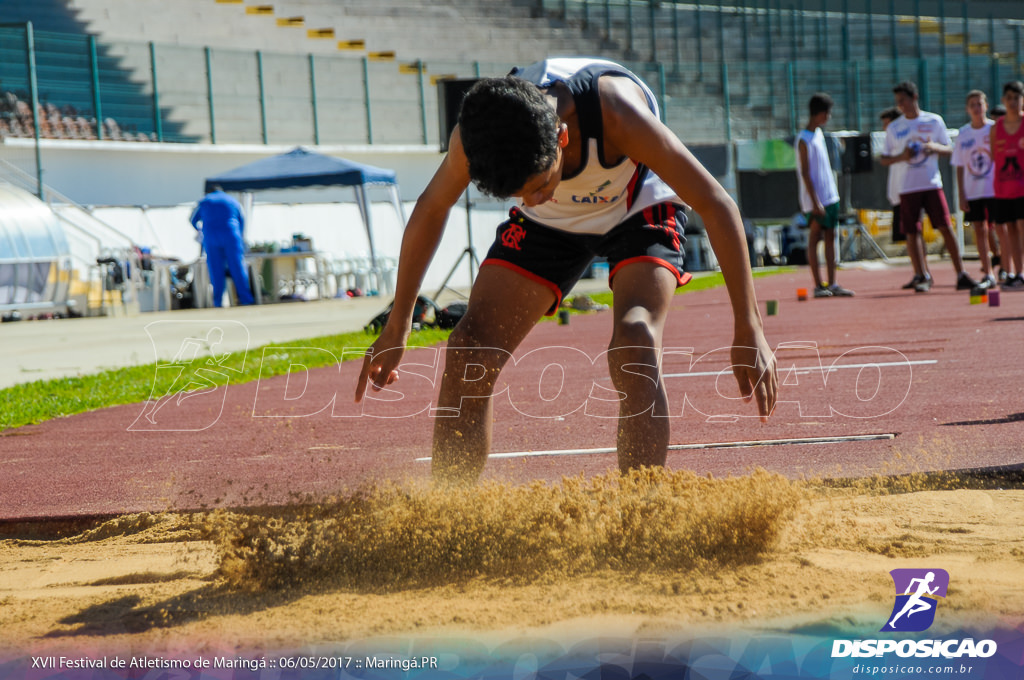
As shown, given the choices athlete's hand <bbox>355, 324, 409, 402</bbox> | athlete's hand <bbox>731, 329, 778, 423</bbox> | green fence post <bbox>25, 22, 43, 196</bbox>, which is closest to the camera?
athlete's hand <bbox>731, 329, 778, 423</bbox>

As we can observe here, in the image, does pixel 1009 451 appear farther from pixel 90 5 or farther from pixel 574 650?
pixel 90 5

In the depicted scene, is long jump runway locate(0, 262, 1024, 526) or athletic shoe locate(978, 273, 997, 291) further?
athletic shoe locate(978, 273, 997, 291)

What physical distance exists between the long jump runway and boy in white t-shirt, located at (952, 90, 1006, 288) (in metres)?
3.49

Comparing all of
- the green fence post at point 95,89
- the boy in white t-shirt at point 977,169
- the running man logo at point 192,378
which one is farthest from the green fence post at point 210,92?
the boy in white t-shirt at point 977,169

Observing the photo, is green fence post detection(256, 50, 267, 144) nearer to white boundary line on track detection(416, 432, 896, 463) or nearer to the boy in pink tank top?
the boy in pink tank top

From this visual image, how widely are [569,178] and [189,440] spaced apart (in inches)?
115

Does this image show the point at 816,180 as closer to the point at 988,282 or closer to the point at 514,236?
the point at 988,282

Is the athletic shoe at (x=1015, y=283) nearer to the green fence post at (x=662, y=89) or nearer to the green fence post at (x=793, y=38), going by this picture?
the green fence post at (x=662, y=89)

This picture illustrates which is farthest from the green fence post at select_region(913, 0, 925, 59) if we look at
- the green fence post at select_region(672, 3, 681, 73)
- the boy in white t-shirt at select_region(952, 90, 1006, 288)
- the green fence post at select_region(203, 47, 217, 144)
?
the boy in white t-shirt at select_region(952, 90, 1006, 288)

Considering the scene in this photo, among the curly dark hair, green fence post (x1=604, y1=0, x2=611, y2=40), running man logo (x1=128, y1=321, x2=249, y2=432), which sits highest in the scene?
green fence post (x1=604, y1=0, x2=611, y2=40)

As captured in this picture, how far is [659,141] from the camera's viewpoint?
116 inches

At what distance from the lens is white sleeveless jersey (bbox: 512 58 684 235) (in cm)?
303

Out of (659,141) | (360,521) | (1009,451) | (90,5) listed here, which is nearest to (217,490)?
(360,521)

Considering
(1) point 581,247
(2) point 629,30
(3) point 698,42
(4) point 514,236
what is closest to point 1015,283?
(1) point 581,247
